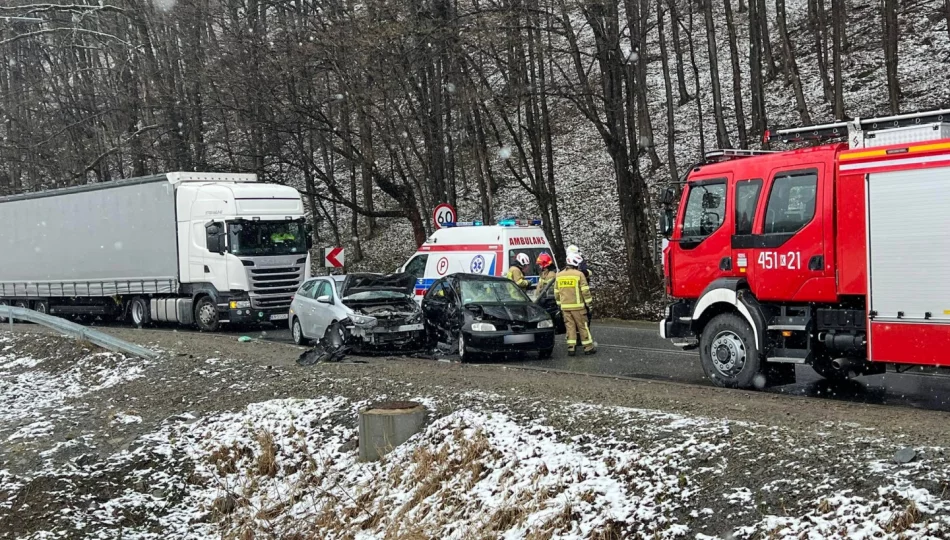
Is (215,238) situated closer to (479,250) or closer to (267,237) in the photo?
(267,237)

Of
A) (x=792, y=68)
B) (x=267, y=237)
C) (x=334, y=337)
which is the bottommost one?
(x=334, y=337)

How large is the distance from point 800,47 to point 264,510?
38.9 m

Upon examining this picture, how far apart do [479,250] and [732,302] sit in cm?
909

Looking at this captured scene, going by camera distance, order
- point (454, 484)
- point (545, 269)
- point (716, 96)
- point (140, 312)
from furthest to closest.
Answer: point (716, 96)
point (140, 312)
point (545, 269)
point (454, 484)

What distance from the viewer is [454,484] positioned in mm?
8234

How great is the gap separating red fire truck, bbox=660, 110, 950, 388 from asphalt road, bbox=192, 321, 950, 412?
0.41 m

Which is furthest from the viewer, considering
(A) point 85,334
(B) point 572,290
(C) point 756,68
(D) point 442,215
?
(C) point 756,68

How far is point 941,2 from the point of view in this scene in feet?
129

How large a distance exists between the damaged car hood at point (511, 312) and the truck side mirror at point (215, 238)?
27.9 feet

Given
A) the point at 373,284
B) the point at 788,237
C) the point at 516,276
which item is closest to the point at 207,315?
the point at 373,284

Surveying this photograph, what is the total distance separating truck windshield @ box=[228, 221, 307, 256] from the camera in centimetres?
2216

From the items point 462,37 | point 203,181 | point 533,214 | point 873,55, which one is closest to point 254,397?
point 203,181

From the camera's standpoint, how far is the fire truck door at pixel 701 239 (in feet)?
38.8

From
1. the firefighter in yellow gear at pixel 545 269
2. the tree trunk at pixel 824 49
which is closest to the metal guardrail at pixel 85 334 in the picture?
the firefighter in yellow gear at pixel 545 269
